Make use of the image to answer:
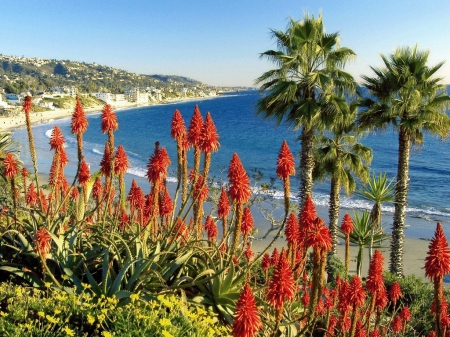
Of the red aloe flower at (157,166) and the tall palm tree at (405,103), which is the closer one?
the red aloe flower at (157,166)

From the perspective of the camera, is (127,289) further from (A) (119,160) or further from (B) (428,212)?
(B) (428,212)

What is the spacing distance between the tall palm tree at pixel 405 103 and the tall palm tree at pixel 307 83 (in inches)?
62.2

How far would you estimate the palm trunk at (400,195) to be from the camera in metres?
14.4

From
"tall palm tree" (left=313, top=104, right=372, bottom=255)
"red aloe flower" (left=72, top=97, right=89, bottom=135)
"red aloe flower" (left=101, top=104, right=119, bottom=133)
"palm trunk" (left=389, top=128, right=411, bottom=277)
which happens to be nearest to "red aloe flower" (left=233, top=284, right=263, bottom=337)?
"red aloe flower" (left=101, top=104, right=119, bottom=133)

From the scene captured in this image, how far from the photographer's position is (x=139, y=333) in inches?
154


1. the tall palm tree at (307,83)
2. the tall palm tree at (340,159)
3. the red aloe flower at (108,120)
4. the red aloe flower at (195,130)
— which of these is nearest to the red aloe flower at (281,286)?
the red aloe flower at (195,130)

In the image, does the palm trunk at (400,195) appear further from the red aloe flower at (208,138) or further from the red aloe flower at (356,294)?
the red aloe flower at (208,138)

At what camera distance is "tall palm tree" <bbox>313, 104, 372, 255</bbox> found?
1538 cm

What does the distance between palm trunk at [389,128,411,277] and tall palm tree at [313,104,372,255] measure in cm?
128

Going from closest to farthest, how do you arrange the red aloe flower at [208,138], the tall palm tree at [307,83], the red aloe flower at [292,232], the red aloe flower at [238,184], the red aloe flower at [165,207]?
the red aloe flower at [238,184] < the red aloe flower at [208,138] < the red aloe flower at [292,232] < the red aloe flower at [165,207] < the tall palm tree at [307,83]

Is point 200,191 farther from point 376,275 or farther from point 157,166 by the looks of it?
point 376,275

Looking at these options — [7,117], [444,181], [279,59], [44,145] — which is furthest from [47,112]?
[279,59]

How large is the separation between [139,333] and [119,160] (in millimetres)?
2796

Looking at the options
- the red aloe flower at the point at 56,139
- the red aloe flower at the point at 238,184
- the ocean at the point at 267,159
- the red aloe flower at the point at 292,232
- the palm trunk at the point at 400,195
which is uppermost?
the red aloe flower at the point at 56,139
